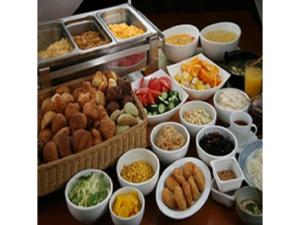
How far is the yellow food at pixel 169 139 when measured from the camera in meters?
1.42

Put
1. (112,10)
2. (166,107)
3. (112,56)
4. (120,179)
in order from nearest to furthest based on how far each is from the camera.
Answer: (120,179), (166,107), (112,56), (112,10)

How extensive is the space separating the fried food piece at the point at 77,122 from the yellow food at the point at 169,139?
0.92 ft

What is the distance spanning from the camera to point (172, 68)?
1.84 m

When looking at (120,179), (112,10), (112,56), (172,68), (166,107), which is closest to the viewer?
(120,179)

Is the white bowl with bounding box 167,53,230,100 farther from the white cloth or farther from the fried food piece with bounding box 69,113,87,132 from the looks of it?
the white cloth

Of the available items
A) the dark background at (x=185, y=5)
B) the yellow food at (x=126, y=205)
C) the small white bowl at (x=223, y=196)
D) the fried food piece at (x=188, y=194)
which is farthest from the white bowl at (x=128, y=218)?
the dark background at (x=185, y=5)

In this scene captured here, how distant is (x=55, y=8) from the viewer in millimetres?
2264

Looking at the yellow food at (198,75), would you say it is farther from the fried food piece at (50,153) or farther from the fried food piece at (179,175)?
the fried food piece at (50,153)

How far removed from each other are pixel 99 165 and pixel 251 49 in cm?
112

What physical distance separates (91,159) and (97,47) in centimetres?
59

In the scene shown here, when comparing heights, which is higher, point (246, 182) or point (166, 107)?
point (166, 107)

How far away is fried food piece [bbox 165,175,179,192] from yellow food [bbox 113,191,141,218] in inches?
4.7

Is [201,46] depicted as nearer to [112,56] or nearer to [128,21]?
[128,21]

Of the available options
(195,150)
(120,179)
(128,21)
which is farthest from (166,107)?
(128,21)
